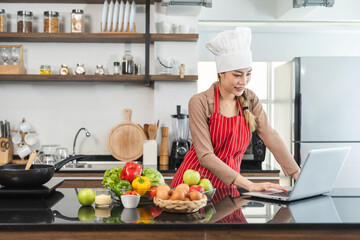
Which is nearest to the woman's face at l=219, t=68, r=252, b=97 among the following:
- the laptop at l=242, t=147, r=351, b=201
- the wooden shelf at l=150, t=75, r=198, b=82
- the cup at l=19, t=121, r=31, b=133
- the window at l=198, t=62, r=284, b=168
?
the laptop at l=242, t=147, r=351, b=201

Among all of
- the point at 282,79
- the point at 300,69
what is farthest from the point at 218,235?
the point at 282,79

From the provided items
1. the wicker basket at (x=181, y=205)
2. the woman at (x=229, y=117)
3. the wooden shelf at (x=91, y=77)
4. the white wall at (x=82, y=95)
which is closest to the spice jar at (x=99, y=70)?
the wooden shelf at (x=91, y=77)

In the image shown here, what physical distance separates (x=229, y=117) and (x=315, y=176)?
0.80 meters

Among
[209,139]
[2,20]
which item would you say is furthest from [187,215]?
[2,20]

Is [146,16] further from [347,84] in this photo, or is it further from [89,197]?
[89,197]

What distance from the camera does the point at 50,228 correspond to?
1581 mm

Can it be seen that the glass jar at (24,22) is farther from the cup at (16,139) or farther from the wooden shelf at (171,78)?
the wooden shelf at (171,78)

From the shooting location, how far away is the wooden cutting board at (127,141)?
13.8 ft

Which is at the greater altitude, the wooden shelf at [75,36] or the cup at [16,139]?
the wooden shelf at [75,36]

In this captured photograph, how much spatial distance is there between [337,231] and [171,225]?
0.60m

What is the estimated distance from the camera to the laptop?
5.94 feet

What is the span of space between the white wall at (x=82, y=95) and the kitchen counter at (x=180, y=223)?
2552mm

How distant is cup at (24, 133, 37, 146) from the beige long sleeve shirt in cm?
231

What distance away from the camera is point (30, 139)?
4.29 meters
